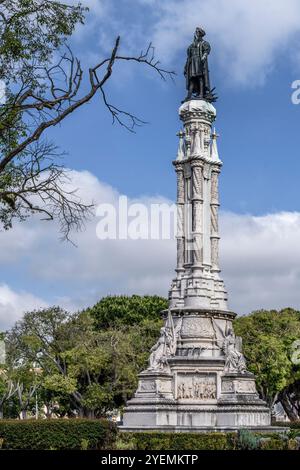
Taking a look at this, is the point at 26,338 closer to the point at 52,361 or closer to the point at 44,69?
the point at 52,361

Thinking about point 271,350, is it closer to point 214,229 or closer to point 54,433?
point 214,229

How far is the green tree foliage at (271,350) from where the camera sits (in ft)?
177

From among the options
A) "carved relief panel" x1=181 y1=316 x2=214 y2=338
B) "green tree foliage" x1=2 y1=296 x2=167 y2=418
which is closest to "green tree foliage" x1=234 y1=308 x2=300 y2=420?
"green tree foliage" x1=2 y1=296 x2=167 y2=418

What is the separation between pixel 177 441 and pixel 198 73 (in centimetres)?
2102

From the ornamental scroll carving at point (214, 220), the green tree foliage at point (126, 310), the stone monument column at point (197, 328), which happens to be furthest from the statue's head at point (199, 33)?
the green tree foliage at point (126, 310)

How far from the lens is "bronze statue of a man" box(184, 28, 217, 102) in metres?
43.9

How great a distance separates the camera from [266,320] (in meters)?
59.1

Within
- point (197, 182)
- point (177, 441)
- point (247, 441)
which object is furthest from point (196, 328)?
point (247, 441)

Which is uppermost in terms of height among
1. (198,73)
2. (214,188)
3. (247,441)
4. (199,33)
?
(199,33)

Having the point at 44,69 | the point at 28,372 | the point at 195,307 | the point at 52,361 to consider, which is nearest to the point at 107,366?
the point at 52,361

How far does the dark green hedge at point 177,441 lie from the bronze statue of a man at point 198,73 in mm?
19545

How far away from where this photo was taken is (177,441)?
31.1 m
